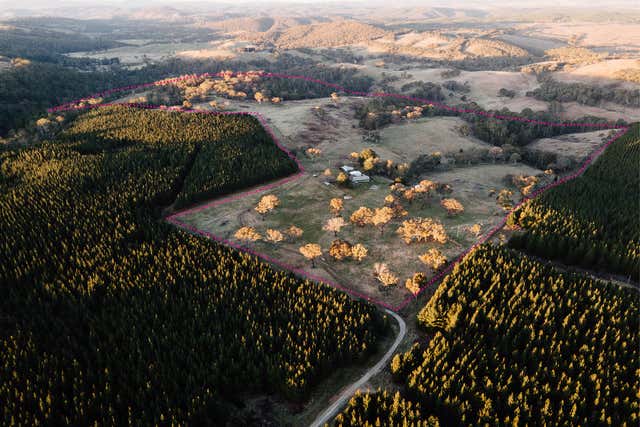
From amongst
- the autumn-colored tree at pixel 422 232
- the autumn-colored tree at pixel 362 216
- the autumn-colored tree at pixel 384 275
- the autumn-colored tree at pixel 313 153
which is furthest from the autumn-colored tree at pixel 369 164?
the autumn-colored tree at pixel 384 275

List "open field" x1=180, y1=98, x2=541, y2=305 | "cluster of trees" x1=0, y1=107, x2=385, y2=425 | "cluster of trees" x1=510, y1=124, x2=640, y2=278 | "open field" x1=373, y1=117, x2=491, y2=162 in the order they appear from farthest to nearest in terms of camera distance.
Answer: "open field" x1=373, y1=117, x2=491, y2=162 → "open field" x1=180, y1=98, x2=541, y2=305 → "cluster of trees" x1=510, y1=124, x2=640, y2=278 → "cluster of trees" x1=0, y1=107, x2=385, y2=425

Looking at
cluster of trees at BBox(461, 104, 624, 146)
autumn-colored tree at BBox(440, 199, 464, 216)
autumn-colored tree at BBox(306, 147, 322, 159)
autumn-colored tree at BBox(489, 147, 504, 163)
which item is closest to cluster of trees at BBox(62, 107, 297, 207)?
autumn-colored tree at BBox(306, 147, 322, 159)

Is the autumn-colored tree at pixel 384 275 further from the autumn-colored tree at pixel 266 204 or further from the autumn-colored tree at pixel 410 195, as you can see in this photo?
the autumn-colored tree at pixel 410 195

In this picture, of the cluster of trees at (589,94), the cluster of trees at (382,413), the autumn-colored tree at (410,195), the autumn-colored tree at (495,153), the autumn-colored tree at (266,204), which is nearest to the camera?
the cluster of trees at (382,413)

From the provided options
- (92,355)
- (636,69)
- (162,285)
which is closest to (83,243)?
(162,285)

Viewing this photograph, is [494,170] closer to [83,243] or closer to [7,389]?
[83,243]

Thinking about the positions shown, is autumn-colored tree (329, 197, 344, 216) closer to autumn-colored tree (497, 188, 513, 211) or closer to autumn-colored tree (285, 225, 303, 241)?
autumn-colored tree (285, 225, 303, 241)

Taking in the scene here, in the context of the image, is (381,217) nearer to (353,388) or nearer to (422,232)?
(422,232)
